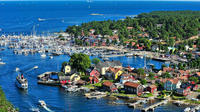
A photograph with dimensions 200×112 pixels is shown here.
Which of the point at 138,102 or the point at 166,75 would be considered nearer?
the point at 138,102

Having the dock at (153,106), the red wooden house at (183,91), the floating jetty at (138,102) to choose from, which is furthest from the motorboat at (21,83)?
the red wooden house at (183,91)

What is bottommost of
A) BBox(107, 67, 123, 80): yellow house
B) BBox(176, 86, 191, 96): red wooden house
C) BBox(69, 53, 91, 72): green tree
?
BBox(176, 86, 191, 96): red wooden house

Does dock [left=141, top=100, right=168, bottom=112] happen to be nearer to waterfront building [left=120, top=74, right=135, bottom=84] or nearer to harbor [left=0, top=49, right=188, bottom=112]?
harbor [left=0, top=49, right=188, bottom=112]

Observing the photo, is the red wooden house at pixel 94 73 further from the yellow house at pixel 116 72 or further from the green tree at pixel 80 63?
the yellow house at pixel 116 72

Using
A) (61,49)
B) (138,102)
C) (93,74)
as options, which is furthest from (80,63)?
(61,49)

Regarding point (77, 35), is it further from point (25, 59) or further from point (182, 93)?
point (182, 93)

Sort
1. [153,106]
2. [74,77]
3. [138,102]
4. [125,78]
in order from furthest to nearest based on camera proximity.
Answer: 1. [74,77]
2. [125,78]
3. [138,102]
4. [153,106]

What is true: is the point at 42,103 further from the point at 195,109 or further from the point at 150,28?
the point at 150,28

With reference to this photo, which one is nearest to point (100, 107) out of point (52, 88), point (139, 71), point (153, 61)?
point (52, 88)

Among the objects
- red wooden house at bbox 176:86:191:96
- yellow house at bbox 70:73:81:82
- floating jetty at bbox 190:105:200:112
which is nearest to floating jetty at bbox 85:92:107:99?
yellow house at bbox 70:73:81:82

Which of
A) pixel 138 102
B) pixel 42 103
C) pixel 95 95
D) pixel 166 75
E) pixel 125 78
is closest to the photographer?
pixel 42 103

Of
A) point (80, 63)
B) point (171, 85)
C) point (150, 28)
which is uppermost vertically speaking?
point (150, 28)

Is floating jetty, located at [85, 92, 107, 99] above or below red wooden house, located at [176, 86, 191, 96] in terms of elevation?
below
